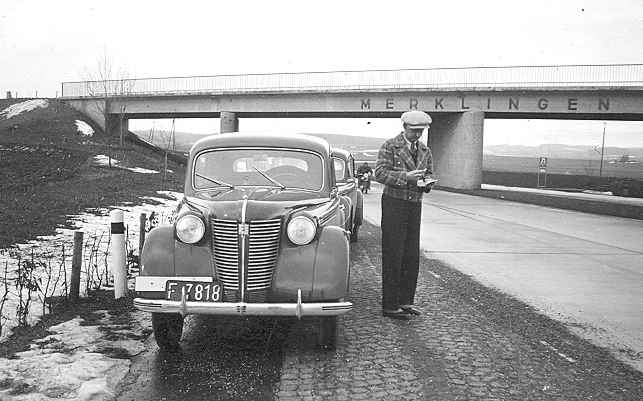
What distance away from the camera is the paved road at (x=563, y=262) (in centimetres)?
622

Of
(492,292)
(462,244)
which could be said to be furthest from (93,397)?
(462,244)

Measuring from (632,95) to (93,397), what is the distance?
1396 inches

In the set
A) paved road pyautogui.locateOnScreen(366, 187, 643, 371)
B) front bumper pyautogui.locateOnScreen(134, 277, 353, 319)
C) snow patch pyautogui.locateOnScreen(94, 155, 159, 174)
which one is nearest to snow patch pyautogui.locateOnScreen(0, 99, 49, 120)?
snow patch pyautogui.locateOnScreen(94, 155, 159, 174)

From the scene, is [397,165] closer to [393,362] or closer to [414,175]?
[414,175]

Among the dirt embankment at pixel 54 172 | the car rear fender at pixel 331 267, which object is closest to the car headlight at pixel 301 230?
the car rear fender at pixel 331 267

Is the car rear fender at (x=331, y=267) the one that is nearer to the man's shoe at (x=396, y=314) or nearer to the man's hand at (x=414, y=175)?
the man's hand at (x=414, y=175)

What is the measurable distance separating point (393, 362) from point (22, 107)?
52495mm

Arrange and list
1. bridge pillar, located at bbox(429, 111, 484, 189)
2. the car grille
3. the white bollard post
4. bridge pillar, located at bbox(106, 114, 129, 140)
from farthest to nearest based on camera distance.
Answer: bridge pillar, located at bbox(106, 114, 129, 140) → bridge pillar, located at bbox(429, 111, 484, 189) → the white bollard post → the car grille

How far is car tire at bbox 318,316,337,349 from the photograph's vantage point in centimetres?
498

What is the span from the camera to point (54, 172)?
2358 centimetres

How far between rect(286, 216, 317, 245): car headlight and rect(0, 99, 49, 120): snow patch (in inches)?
1904

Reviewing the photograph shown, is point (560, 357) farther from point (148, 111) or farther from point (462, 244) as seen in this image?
point (148, 111)

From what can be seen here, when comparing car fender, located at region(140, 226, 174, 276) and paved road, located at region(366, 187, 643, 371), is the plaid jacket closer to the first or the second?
paved road, located at region(366, 187, 643, 371)

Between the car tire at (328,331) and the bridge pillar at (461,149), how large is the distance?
111 ft
